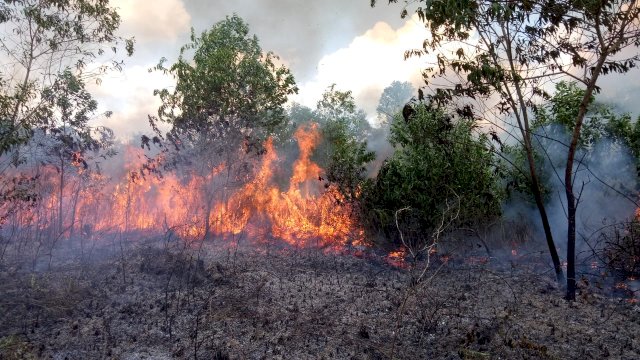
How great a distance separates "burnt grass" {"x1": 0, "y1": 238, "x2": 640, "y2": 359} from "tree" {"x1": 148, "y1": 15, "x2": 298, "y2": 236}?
6418mm

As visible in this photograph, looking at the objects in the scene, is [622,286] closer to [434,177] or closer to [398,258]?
[434,177]

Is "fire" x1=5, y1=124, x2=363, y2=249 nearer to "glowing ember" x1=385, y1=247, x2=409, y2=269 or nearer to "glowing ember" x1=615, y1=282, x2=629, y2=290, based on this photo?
"glowing ember" x1=385, y1=247, x2=409, y2=269

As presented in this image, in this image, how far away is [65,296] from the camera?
957cm

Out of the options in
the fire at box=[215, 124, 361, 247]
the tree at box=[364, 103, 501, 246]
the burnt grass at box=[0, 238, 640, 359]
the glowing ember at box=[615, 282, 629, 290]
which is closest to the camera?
the burnt grass at box=[0, 238, 640, 359]

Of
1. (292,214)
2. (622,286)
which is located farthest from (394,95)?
(622,286)

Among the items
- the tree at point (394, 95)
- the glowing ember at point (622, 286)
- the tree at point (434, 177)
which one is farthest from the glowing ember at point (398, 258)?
the tree at point (394, 95)

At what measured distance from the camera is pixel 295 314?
913 cm

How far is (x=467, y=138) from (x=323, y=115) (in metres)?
31.3

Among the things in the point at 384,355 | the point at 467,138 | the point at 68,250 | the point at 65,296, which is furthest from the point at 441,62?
the point at 68,250

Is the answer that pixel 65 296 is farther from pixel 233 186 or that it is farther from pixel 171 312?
pixel 233 186

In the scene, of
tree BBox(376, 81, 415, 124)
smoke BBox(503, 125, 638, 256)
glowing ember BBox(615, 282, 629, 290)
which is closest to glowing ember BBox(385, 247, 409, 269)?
glowing ember BBox(615, 282, 629, 290)

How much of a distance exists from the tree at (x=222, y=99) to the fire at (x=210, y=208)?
45.5 inches

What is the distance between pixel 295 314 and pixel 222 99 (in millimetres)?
11095

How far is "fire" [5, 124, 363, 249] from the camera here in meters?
17.7
